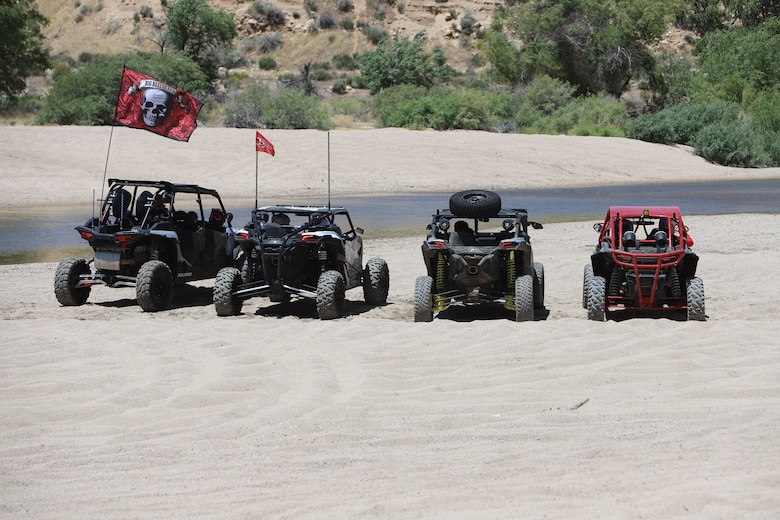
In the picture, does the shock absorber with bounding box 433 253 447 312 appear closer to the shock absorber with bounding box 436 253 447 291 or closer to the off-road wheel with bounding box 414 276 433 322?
the shock absorber with bounding box 436 253 447 291

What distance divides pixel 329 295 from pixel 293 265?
764 mm

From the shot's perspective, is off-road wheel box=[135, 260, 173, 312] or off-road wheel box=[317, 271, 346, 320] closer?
off-road wheel box=[317, 271, 346, 320]

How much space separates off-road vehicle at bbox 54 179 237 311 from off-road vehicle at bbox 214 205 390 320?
0.89 m

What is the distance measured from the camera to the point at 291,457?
6.23 metres

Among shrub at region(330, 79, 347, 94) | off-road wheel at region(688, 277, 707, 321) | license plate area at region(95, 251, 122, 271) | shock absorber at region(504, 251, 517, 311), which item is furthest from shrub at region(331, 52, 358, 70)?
off-road wheel at region(688, 277, 707, 321)

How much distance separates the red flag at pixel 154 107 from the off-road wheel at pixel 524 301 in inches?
233

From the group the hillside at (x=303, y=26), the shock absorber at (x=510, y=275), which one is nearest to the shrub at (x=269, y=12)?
the hillside at (x=303, y=26)

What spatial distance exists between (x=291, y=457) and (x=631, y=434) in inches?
84.8

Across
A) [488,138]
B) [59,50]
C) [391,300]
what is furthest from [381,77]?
[391,300]

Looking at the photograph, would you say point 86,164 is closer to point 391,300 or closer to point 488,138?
point 488,138

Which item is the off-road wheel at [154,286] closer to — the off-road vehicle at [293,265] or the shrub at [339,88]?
the off-road vehicle at [293,265]

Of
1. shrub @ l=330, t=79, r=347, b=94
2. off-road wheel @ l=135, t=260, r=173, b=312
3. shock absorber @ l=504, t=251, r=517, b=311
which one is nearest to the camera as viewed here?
shock absorber @ l=504, t=251, r=517, b=311

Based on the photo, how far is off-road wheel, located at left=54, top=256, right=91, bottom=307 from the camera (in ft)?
42.7

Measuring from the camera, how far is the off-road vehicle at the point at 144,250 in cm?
1262
